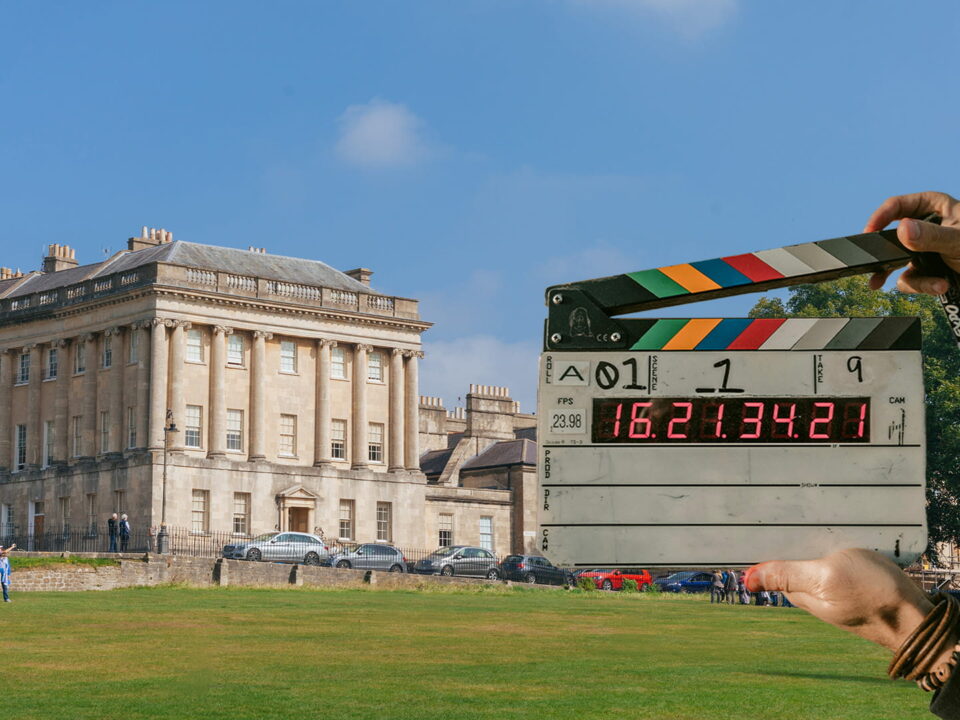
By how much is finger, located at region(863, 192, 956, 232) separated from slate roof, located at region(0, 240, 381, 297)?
299ft

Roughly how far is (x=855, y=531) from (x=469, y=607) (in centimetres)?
4437

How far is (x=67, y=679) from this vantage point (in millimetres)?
25234

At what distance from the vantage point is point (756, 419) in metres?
4.68

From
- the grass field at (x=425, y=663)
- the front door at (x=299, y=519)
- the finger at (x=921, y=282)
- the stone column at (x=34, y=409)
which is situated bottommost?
the grass field at (x=425, y=663)

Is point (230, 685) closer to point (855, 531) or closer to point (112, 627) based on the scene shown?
point (112, 627)

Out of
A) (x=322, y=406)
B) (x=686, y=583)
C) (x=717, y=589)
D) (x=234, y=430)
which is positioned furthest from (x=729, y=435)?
(x=322, y=406)

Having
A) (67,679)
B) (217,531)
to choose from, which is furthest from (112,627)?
(217,531)

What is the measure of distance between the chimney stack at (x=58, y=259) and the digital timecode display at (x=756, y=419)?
106096 millimetres

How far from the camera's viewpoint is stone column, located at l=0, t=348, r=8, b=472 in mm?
101062

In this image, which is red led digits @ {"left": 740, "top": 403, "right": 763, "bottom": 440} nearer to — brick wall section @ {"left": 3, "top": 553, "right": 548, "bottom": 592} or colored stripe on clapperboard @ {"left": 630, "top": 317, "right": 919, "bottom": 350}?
colored stripe on clapperboard @ {"left": 630, "top": 317, "right": 919, "bottom": 350}

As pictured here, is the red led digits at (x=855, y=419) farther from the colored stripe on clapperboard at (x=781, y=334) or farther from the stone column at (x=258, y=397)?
the stone column at (x=258, y=397)

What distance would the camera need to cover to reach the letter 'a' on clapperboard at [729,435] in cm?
462

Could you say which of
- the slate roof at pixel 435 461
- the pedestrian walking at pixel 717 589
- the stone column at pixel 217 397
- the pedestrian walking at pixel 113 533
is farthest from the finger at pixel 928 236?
the slate roof at pixel 435 461

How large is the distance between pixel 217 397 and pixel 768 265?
91025 millimetres
